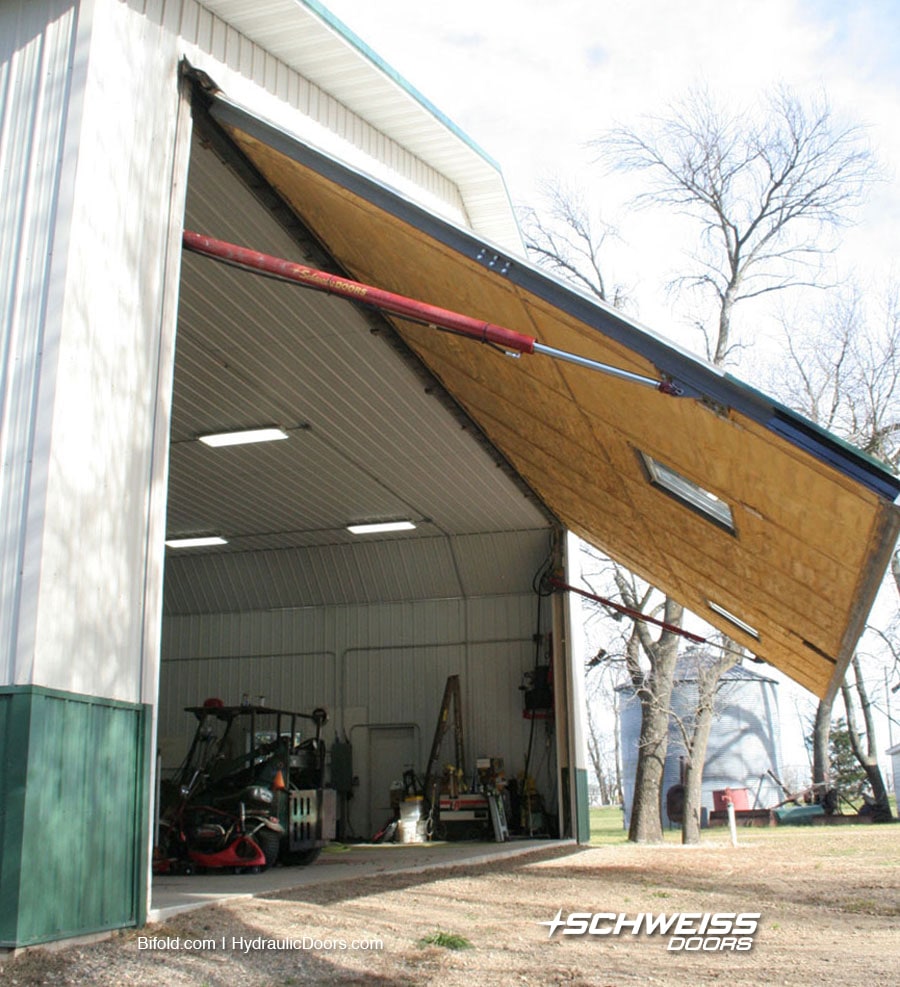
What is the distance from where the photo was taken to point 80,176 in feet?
20.3

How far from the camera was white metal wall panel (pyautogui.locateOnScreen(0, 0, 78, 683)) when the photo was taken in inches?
223

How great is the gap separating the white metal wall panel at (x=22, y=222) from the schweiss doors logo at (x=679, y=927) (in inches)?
165

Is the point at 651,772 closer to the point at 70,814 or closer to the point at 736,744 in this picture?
the point at 736,744

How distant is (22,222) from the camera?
20.4ft

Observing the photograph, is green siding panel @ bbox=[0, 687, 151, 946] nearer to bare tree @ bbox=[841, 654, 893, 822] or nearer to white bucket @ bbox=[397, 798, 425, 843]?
white bucket @ bbox=[397, 798, 425, 843]

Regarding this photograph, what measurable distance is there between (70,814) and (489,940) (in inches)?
107

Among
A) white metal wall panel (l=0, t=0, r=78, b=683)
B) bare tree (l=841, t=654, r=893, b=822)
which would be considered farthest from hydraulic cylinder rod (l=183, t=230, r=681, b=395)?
bare tree (l=841, t=654, r=893, b=822)

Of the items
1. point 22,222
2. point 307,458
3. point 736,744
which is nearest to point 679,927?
point 22,222

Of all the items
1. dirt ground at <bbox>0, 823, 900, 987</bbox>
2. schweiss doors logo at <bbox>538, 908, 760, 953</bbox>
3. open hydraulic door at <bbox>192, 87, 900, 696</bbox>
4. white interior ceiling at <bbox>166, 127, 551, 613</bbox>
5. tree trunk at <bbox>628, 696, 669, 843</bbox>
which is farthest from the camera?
tree trunk at <bbox>628, 696, 669, 843</bbox>

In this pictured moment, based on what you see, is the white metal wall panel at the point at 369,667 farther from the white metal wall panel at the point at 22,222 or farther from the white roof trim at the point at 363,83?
the white metal wall panel at the point at 22,222

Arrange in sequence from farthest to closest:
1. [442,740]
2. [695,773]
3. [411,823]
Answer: [695,773], [442,740], [411,823]

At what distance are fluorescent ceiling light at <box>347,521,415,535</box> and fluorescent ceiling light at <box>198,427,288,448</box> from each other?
15.4ft

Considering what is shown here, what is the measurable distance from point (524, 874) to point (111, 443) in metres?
7.72

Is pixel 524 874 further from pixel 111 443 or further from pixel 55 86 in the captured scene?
pixel 55 86
